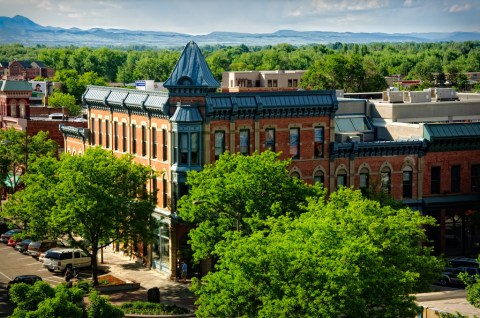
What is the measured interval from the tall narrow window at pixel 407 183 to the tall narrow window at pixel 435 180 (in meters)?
1.97

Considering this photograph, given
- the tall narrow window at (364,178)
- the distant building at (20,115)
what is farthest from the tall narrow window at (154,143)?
the distant building at (20,115)

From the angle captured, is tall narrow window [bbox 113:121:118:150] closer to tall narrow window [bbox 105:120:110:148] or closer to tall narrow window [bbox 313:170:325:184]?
tall narrow window [bbox 105:120:110:148]

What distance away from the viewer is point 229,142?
68312 millimetres

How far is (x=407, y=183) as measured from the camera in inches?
2950

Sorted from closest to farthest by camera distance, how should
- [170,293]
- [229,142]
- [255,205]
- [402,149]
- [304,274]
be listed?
1. [304,274]
2. [255,205]
3. [170,293]
4. [229,142]
5. [402,149]

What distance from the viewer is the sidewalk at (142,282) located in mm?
61938

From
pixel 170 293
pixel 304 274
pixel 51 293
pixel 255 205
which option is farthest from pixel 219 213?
pixel 51 293

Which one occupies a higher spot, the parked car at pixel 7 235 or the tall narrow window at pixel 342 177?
the tall narrow window at pixel 342 177

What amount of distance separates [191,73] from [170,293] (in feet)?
50.4

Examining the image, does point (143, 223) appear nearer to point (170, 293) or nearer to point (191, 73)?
point (170, 293)

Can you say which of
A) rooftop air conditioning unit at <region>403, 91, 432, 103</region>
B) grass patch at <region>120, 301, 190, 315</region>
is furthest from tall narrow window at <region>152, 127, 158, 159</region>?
rooftop air conditioning unit at <region>403, 91, 432, 103</region>

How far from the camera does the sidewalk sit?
61938 mm

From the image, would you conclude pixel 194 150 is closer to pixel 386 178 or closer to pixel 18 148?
pixel 386 178

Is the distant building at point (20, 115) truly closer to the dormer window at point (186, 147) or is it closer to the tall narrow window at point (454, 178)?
the dormer window at point (186, 147)
